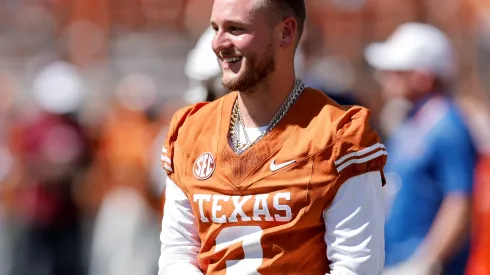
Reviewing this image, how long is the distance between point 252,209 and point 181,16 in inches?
465

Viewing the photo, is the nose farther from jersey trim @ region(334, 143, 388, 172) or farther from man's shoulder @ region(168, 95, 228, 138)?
jersey trim @ region(334, 143, 388, 172)

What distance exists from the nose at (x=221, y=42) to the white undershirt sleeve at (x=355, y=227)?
546 mm

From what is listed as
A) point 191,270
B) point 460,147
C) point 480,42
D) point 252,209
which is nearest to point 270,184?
point 252,209

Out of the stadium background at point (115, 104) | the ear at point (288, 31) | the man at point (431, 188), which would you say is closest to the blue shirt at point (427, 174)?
the man at point (431, 188)

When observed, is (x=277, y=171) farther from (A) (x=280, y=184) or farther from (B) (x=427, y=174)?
(B) (x=427, y=174)

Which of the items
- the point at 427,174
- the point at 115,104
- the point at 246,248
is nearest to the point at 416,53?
the point at 427,174

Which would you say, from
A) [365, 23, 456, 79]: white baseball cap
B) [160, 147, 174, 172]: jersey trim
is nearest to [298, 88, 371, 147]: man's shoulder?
[160, 147, 174, 172]: jersey trim

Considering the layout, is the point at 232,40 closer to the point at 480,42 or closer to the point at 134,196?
the point at 134,196

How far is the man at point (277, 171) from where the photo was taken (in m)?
3.58

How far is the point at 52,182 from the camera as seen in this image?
32.9 feet

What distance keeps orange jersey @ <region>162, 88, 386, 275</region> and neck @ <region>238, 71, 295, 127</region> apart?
0.05m

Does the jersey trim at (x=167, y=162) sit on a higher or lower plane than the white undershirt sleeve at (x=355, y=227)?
higher

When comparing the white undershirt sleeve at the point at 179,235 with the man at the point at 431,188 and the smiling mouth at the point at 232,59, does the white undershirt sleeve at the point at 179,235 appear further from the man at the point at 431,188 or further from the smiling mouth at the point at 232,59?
the man at the point at 431,188

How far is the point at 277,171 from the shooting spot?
11.9 ft
